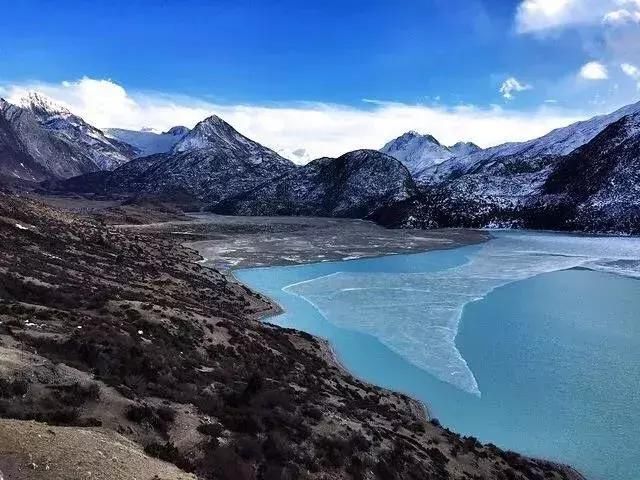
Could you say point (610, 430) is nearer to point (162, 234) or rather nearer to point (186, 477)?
point (186, 477)

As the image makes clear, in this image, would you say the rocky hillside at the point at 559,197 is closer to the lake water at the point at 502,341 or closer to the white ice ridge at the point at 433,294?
the white ice ridge at the point at 433,294

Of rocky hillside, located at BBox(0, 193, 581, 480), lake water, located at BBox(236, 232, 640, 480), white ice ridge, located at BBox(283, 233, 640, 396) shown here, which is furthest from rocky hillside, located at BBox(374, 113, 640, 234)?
rocky hillside, located at BBox(0, 193, 581, 480)

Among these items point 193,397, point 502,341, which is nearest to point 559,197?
point 502,341

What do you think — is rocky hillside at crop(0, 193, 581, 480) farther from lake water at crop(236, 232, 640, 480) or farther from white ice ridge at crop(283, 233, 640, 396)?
white ice ridge at crop(283, 233, 640, 396)

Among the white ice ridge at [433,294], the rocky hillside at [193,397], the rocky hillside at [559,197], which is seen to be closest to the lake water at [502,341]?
the white ice ridge at [433,294]

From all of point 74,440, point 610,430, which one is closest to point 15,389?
point 74,440

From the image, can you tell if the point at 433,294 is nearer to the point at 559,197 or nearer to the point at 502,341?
the point at 502,341
